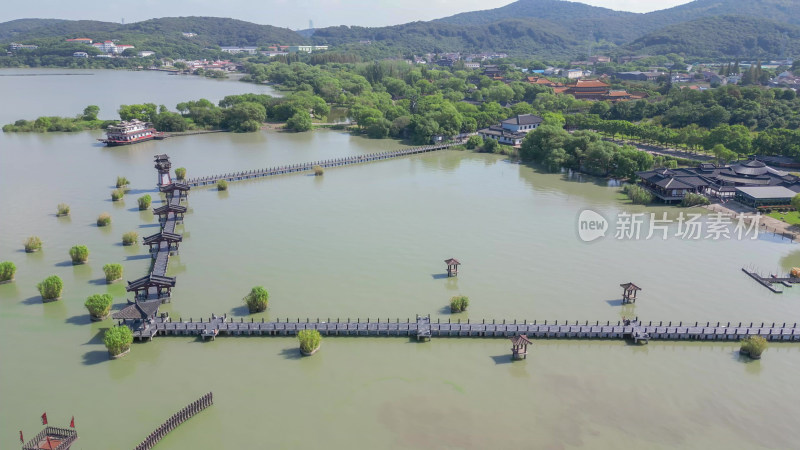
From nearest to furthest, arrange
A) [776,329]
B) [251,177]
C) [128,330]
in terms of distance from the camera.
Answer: [128,330] < [776,329] < [251,177]

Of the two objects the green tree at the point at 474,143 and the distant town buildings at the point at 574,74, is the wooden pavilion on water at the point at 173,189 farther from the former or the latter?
the distant town buildings at the point at 574,74

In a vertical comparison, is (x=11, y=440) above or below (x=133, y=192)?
below

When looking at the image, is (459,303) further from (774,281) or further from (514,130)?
(514,130)

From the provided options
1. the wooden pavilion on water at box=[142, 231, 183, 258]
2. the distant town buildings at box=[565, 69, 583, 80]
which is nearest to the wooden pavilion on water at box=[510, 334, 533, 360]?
the wooden pavilion on water at box=[142, 231, 183, 258]

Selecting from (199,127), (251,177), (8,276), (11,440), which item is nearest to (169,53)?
(199,127)

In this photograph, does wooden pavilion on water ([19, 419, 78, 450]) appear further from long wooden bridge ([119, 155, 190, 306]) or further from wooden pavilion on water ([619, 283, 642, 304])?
wooden pavilion on water ([619, 283, 642, 304])

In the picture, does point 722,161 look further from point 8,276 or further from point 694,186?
point 8,276

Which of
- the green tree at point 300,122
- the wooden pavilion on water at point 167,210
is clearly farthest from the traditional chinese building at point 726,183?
the green tree at point 300,122
